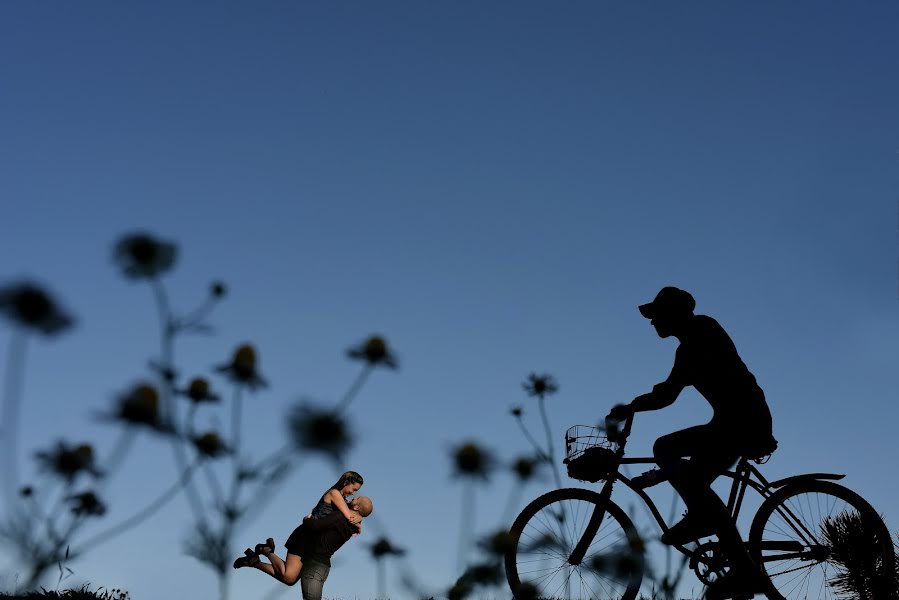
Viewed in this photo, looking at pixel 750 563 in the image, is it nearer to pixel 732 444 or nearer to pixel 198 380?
pixel 732 444

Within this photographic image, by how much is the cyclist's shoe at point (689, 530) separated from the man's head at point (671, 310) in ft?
3.52

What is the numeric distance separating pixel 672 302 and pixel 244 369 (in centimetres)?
270

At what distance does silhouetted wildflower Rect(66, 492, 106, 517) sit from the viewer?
256cm

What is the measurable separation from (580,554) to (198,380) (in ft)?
9.31

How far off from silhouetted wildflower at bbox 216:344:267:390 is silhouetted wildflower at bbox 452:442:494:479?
87cm

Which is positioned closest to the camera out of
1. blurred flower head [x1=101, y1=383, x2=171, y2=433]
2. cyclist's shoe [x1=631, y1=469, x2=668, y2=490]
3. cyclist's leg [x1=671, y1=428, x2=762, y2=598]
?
blurred flower head [x1=101, y1=383, x2=171, y2=433]

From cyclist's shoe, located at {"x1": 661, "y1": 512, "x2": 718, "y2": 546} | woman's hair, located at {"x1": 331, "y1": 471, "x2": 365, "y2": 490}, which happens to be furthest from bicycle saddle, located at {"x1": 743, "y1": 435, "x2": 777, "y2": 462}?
woman's hair, located at {"x1": 331, "y1": 471, "x2": 365, "y2": 490}

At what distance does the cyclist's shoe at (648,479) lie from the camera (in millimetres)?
4637

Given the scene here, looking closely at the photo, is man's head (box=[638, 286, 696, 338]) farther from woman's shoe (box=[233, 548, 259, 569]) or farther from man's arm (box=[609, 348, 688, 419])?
woman's shoe (box=[233, 548, 259, 569])

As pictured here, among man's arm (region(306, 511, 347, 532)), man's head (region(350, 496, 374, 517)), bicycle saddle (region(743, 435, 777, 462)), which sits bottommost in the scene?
bicycle saddle (region(743, 435, 777, 462))

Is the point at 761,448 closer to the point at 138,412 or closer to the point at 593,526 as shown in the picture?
the point at 593,526

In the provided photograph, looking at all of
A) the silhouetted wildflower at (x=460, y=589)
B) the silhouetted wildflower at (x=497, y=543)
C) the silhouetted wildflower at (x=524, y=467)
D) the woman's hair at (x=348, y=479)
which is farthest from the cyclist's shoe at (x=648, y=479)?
the woman's hair at (x=348, y=479)

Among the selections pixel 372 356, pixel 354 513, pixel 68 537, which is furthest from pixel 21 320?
pixel 354 513

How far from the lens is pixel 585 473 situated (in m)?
4.87
